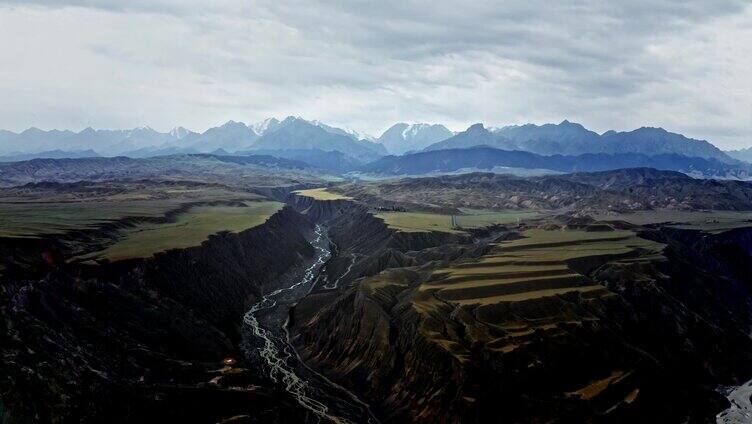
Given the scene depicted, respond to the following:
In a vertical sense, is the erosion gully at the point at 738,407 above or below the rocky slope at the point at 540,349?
below

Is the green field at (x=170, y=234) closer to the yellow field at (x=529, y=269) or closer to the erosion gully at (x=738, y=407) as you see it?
the yellow field at (x=529, y=269)

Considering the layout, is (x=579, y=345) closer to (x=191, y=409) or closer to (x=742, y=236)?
(x=191, y=409)

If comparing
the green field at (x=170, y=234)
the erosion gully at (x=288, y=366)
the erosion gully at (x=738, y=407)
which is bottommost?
the erosion gully at (x=738, y=407)

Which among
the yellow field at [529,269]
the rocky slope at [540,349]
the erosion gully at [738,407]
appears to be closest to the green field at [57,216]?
the rocky slope at [540,349]

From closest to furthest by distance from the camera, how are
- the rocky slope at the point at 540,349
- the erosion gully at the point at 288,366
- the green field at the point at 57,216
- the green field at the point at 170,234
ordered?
the rocky slope at the point at 540,349, the erosion gully at the point at 288,366, the green field at the point at 170,234, the green field at the point at 57,216

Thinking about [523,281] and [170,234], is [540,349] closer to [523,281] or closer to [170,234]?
[523,281]

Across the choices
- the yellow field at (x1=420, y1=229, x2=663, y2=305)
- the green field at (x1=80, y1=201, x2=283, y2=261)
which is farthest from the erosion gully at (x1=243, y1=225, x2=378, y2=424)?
the yellow field at (x1=420, y1=229, x2=663, y2=305)

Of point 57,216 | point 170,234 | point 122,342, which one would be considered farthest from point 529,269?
point 57,216

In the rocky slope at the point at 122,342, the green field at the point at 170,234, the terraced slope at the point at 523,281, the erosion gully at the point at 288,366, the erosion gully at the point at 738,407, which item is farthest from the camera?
the green field at the point at 170,234

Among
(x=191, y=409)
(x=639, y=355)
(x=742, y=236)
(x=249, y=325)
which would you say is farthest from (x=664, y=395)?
(x=742, y=236)

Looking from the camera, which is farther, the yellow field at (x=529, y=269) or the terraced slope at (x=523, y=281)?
the yellow field at (x=529, y=269)
